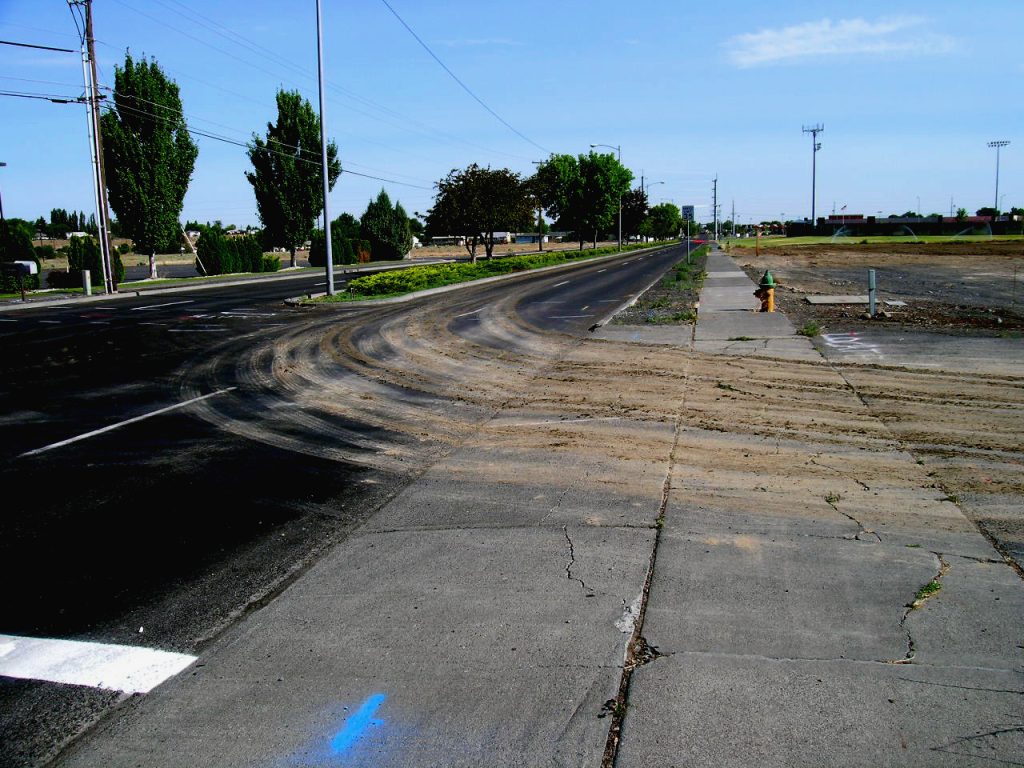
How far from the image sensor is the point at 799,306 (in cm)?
2033

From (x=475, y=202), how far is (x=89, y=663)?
1732 inches

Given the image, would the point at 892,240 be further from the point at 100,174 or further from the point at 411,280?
the point at 100,174

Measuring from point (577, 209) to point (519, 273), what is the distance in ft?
146

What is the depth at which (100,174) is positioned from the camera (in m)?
Answer: 32.4

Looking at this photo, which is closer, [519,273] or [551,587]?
[551,587]

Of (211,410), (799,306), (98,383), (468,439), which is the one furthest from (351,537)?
(799,306)

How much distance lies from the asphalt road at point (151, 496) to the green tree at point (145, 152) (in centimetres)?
2765

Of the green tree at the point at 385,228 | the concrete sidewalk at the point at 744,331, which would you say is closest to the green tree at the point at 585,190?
the green tree at the point at 385,228

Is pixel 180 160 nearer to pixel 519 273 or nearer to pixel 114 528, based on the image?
pixel 519 273

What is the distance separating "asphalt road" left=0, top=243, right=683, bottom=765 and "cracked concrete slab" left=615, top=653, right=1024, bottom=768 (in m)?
2.40

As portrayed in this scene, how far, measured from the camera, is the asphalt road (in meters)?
4.32

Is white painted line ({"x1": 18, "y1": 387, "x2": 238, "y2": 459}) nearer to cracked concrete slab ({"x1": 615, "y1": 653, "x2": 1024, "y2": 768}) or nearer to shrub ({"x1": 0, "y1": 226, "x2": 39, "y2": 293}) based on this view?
cracked concrete slab ({"x1": 615, "y1": 653, "x2": 1024, "y2": 768})

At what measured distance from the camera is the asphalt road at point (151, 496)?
4.32 metres

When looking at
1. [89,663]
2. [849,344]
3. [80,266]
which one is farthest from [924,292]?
[80,266]
